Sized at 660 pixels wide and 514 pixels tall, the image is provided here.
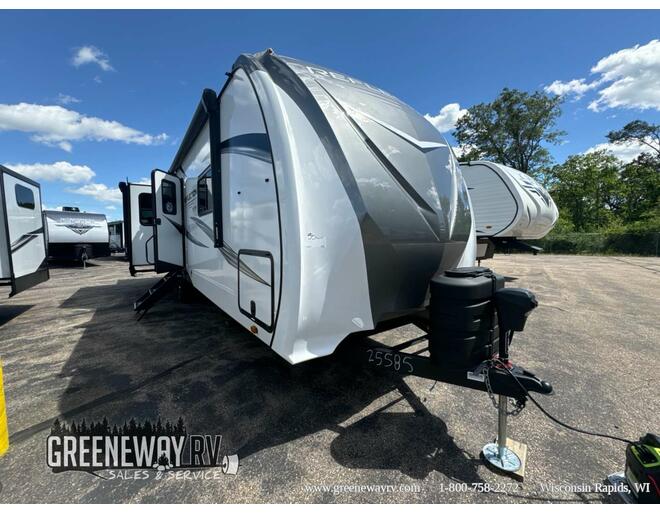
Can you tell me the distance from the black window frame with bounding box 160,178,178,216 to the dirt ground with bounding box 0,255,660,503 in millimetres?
1887

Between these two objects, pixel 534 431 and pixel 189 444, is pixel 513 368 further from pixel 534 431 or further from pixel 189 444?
pixel 189 444

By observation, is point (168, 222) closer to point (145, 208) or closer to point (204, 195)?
point (145, 208)

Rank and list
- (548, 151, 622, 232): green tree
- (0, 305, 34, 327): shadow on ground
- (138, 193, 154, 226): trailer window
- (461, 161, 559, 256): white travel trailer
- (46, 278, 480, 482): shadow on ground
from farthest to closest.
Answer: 1. (548, 151, 622, 232): green tree
2. (461, 161, 559, 256): white travel trailer
3. (138, 193, 154, 226): trailer window
4. (0, 305, 34, 327): shadow on ground
5. (46, 278, 480, 482): shadow on ground

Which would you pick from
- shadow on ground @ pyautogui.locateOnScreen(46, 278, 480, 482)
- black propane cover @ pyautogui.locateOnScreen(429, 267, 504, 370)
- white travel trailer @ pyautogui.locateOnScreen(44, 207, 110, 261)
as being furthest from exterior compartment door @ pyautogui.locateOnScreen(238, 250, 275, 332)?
white travel trailer @ pyautogui.locateOnScreen(44, 207, 110, 261)

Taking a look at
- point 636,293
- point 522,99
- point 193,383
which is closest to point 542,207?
point 636,293

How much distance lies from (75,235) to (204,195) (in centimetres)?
1329

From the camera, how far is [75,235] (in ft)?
44.2

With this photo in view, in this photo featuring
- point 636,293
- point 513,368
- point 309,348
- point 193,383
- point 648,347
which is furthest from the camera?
point 636,293

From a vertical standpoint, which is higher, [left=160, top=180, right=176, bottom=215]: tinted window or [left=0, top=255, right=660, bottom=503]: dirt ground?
[left=160, top=180, right=176, bottom=215]: tinted window

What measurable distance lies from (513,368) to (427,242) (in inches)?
37.6

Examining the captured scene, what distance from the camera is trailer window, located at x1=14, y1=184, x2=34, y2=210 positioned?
5.10 meters

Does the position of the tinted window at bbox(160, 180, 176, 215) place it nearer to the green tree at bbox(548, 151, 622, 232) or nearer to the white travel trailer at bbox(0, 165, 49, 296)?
the white travel trailer at bbox(0, 165, 49, 296)

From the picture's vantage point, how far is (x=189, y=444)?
7.19 feet

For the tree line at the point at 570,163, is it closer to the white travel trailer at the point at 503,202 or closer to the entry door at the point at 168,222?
the white travel trailer at the point at 503,202
